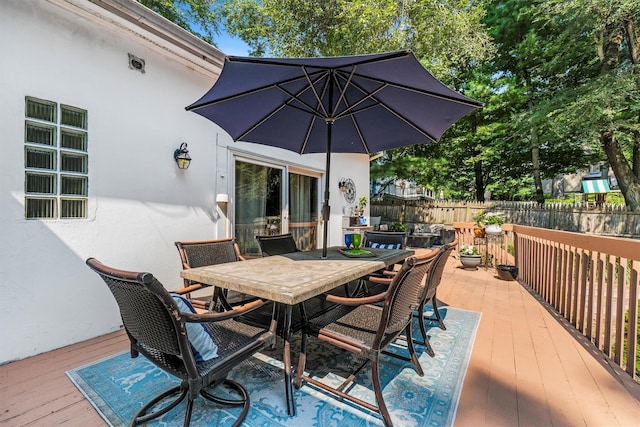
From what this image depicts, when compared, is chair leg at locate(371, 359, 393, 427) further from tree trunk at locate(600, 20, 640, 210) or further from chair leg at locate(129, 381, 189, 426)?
tree trunk at locate(600, 20, 640, 210)

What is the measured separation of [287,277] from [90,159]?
2.25 meters

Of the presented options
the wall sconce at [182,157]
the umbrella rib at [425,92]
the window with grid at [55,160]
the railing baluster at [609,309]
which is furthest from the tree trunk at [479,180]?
the window with grid at [55,160]

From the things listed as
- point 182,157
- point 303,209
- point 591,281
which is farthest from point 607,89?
point 182,157

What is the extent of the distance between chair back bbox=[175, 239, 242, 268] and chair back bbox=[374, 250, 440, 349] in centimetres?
172

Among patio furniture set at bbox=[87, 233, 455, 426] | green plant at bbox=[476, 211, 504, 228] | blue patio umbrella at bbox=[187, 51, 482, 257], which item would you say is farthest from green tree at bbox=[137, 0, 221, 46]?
green plant at bbox=[476, 211, 504, 228]

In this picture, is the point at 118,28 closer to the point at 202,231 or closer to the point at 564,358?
the point at 202,231

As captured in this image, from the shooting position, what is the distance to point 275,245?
341 cm

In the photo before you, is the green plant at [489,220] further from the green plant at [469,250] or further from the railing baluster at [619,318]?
the railing baluster at [619,318]

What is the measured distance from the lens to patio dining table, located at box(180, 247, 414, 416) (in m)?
1.65

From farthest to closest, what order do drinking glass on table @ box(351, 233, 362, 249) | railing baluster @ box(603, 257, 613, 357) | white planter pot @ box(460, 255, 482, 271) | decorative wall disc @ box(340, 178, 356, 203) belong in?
decorative wall disc @ box(340, 178, 356, 203) → white planter pot @ box(460, 255, 482, 271) → drinking glass on table @ box(351, 233, 362, 249) → railing baluster @ box(603, 257, 613, 357)

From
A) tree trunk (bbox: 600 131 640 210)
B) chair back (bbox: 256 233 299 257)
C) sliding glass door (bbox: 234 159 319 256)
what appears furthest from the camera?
tree trunk (bbox: 600 131 640 210)

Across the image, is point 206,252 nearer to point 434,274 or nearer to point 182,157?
point 182,157

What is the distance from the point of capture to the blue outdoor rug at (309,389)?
5.63ft

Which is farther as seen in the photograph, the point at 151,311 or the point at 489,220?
the point at 489,220
